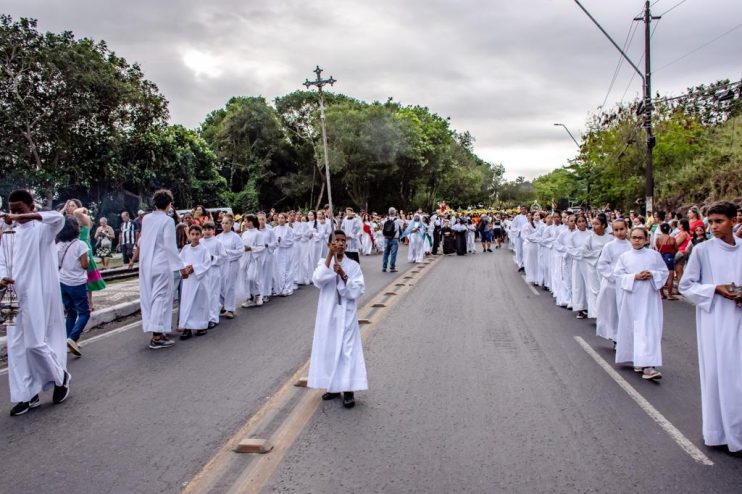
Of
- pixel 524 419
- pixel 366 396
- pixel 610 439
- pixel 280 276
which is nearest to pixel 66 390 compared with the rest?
pixel 366 396

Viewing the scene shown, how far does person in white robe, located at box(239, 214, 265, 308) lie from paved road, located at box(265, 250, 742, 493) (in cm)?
438

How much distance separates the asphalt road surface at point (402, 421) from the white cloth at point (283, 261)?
497cm

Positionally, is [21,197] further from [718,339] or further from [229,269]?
[718,339]

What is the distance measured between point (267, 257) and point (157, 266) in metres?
5.03

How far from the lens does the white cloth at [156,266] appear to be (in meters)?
8.55

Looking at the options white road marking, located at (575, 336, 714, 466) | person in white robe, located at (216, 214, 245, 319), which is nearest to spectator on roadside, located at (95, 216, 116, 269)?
person in white robe, located at (216, 214, 245, 319)

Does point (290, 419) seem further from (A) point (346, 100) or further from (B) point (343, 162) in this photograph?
(A) point (346, 100)

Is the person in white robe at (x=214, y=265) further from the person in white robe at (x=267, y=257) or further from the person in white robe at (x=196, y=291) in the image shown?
the person in white robe at (x=267, y=257)

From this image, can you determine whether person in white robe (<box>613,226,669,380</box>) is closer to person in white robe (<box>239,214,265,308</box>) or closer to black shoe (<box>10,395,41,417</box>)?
black shoe (<box>10,395,41,417</box>)

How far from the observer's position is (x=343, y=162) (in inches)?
1881

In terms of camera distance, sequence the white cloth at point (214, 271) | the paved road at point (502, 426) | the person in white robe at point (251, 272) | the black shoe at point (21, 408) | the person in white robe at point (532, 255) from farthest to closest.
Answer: the person in white robe at point (532, 255), the person in white robe at point (251, 272), the white cloth at point (214, 271), the black shoe at point (21, 408), the paved road at point (502, 426)

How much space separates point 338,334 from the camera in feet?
19.4

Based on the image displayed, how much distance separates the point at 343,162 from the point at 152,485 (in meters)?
44.3

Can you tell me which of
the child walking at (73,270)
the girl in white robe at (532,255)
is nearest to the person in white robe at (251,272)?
the child walking at (73,270)
